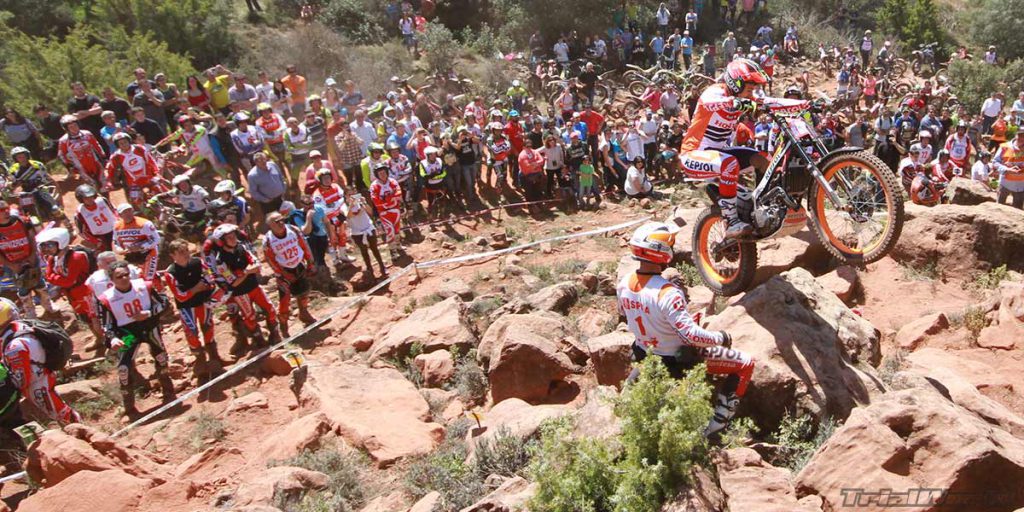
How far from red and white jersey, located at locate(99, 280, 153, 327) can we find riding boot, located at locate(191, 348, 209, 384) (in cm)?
130

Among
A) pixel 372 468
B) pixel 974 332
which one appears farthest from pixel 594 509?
pixel 974 332

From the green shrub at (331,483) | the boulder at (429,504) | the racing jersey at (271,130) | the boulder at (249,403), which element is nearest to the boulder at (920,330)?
the boulder at (429,504)

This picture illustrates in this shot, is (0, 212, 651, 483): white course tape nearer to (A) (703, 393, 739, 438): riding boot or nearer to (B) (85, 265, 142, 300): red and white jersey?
(B) (85, 265, 142, 300): red and white jersey

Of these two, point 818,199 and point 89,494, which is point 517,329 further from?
point 89,494

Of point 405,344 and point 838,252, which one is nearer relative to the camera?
point 838,252

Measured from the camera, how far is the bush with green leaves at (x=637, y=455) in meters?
4.73

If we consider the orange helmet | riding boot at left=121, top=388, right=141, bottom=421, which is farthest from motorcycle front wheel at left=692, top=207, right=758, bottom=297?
riding boot at left=121, top=388, right=141, bottom=421

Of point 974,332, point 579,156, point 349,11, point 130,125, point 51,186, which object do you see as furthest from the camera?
point 349,11

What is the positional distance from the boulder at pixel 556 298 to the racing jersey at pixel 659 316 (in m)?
3.72

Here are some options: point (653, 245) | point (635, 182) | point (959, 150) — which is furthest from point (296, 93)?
point (959, 150)

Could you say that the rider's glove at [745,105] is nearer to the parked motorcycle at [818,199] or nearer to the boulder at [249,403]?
the parked motorcycle at [818,199]

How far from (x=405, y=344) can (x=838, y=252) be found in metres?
5.12

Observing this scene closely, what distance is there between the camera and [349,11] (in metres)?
26.7

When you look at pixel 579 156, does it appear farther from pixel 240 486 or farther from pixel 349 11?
pixel 349 11
